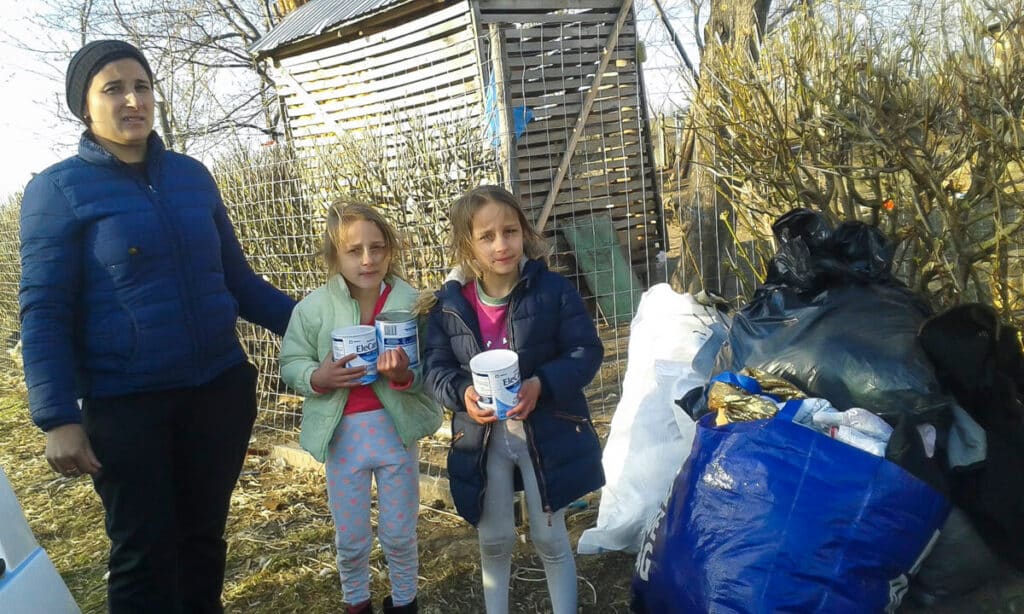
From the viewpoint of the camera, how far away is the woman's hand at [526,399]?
2.04 meters

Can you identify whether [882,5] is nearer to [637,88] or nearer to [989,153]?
[989,153]

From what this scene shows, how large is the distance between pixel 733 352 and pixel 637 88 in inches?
236

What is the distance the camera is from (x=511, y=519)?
7.64 feet

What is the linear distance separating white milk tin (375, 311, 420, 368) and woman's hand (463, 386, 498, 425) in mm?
286

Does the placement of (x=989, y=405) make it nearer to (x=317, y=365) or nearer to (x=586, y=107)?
(x=317, y=365)

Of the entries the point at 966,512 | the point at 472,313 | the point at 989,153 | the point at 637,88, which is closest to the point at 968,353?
the point at 966,512

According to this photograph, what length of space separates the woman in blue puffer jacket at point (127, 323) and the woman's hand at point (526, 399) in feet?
3.18

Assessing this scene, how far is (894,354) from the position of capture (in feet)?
7.18

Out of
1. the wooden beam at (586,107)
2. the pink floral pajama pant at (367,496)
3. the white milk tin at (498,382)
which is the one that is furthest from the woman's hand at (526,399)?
the wooden beam at (586,107)

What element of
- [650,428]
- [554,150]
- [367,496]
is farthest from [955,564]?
[554,150]

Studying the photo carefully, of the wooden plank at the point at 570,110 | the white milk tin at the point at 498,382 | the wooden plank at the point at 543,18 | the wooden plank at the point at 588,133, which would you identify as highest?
the wooden plank at the point at 543,18

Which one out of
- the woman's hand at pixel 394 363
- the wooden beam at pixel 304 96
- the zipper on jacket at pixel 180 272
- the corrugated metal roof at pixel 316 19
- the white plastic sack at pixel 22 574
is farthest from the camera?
the wooden beam at pixel 304 96

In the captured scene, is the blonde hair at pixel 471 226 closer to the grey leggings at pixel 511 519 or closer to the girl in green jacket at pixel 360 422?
the girl in green jacket at pixel 360 422

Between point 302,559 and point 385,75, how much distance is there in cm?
611
